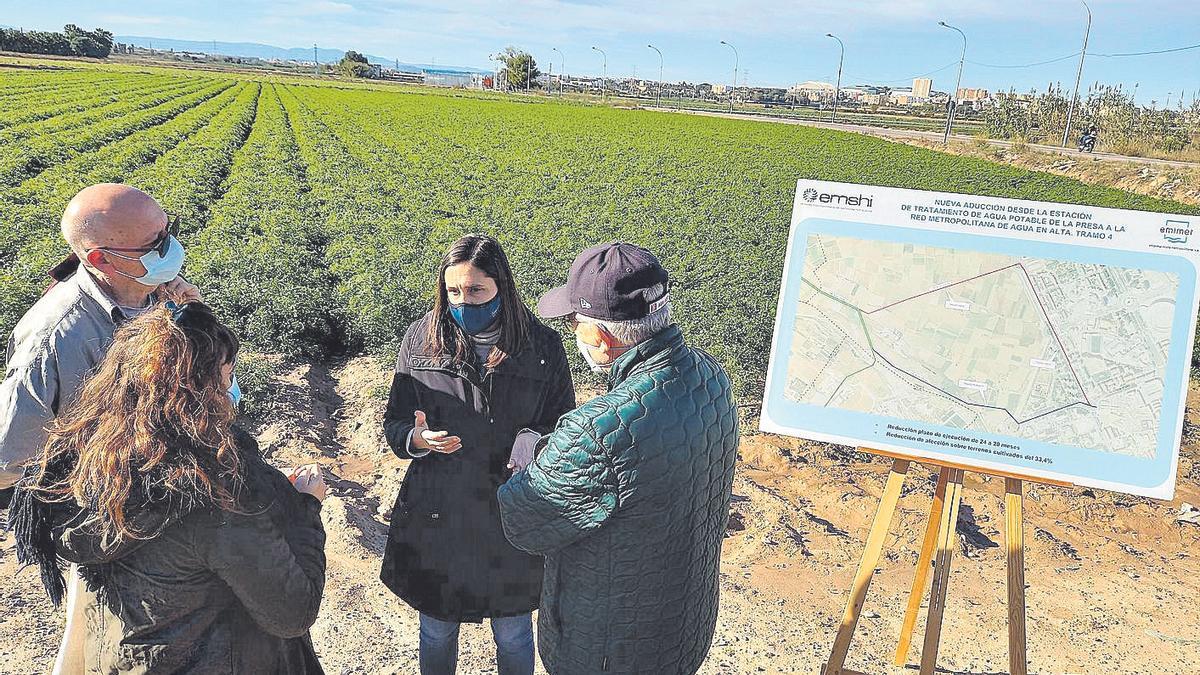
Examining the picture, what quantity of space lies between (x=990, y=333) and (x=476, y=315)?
2.17 metres

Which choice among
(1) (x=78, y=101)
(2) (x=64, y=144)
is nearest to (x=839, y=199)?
(2) (x=64, y=144)

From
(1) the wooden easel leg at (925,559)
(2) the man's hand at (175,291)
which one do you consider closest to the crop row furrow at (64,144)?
(2) the man's hand at (175,291)

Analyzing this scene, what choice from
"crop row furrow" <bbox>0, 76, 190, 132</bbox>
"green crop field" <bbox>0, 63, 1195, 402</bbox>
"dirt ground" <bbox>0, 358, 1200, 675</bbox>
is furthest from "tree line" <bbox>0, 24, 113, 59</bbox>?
"dirt ground" <bbox>0, 358, 1200, 675</bbox>

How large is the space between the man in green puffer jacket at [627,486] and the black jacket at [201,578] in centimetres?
61

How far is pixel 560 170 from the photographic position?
22328 millimetres

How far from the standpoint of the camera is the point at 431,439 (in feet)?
9.68

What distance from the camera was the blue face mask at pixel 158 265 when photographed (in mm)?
2797

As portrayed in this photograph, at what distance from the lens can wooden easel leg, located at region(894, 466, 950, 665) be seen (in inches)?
144

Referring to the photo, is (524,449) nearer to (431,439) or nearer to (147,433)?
(431,439)

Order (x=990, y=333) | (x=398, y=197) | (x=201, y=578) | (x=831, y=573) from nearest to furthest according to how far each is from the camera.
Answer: (x=201, y=578)
(x=990, y=333)
(x=831, y=573)
(x=398, y=197)

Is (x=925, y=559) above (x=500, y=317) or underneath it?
underneath

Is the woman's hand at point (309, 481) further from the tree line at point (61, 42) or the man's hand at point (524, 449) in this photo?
the tree line at point (61, 42)

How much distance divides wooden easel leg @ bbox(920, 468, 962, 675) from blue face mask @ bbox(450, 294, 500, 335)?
2.15 m

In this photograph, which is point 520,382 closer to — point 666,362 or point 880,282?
point 666,362
